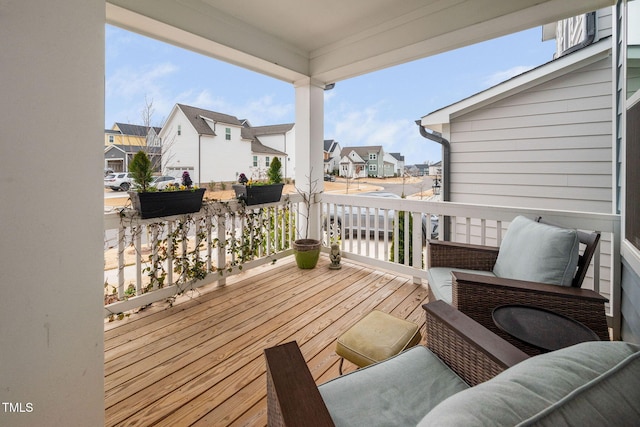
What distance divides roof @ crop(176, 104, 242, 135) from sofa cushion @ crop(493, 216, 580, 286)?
2895 mm

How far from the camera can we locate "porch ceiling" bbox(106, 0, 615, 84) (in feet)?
7.93

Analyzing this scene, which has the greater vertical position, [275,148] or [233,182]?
[275,148]

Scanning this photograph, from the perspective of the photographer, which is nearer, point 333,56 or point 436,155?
point 333,56

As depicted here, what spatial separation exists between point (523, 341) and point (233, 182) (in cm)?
290

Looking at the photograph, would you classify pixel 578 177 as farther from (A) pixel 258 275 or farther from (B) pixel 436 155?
(A) pixel 258 275

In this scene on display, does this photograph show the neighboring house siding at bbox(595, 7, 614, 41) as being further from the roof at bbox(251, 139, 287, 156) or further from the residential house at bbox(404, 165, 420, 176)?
the roof at bbox(251, 139, 287, 156)

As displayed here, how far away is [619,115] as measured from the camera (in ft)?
6.72

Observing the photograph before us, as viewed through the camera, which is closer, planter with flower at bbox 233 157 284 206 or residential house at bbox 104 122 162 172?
residential house at bbox 104 122 162 172

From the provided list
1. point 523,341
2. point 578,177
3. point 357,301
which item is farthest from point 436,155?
point 523,341

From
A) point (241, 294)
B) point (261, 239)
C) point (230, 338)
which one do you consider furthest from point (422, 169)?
point (230, 338)

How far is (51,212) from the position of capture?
100 cm

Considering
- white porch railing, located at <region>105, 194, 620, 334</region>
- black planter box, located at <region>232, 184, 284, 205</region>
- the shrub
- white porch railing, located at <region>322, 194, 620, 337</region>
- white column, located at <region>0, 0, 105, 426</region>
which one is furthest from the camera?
the shrub

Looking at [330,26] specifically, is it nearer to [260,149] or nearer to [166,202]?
[260,149]

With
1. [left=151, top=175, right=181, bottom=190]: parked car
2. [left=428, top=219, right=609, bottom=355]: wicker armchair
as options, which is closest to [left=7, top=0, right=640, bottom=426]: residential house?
[left=428, top=219, right=609, bottom=355]: wicker armchair
